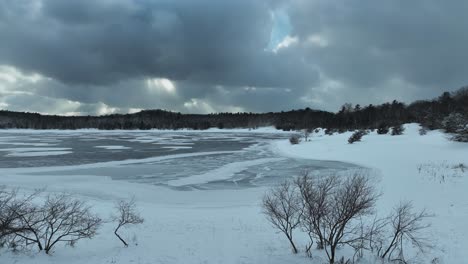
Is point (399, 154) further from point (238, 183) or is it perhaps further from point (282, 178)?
point (238, 183)

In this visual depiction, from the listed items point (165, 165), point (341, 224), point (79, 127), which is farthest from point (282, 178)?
point (79, 127)

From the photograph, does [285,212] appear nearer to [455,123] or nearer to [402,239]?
[402,239]

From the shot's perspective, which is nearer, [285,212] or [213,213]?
[285,212]

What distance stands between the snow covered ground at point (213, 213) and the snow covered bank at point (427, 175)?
0.03 m

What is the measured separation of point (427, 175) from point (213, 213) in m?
12.6

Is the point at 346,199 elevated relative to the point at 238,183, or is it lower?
elevated

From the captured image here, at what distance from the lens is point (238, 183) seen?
734 inches

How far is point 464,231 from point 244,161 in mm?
19317

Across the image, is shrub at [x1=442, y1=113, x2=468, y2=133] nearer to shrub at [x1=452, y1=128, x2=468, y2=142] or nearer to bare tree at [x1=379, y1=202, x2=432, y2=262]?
shrub at [x1=452, y1=128, x2=468, y2=142]

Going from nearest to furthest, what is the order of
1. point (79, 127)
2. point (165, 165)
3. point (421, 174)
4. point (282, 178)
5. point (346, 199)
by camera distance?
point (346, 199) → point (421, 174) → point (282, 178) → point (165, 165) → point (79, 127)

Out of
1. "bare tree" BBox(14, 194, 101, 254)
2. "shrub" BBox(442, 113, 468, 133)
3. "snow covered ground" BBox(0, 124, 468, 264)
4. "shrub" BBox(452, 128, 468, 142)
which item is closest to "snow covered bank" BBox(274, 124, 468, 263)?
"snow covered ground" BBox(0, 124, 468, 264)

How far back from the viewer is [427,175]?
17969mm

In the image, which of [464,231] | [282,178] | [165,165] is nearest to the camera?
[464,231]

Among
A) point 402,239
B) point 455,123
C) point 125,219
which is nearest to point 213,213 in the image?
point 125,219
